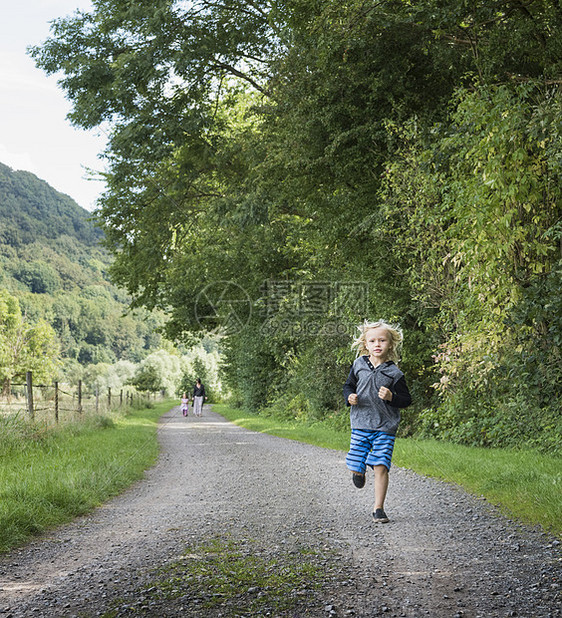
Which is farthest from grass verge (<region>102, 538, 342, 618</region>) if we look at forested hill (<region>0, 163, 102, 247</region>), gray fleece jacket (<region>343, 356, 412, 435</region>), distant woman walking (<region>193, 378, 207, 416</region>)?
forested hill (<region>0, 163, 102, 247</region>)

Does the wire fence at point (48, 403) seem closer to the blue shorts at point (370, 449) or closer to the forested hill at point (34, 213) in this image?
the blue shorts at point (370, 449)

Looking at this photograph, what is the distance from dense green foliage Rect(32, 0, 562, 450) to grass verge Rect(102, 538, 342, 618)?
682 centimetres

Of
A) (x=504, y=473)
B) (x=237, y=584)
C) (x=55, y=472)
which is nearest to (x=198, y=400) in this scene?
(x=55, y=472)

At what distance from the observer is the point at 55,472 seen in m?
8.66

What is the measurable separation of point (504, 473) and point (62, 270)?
125 m

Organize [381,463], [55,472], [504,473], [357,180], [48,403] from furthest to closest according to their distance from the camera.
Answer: [48,403], [357,180], [55,472], [504,473], [381,463]

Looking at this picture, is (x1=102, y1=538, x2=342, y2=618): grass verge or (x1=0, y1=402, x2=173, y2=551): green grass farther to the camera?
(x1=0, y1=402, x2=173, y2=551): green grass

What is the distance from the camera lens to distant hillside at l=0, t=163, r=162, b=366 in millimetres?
115562

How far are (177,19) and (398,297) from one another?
434 inches

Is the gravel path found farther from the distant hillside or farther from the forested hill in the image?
the forested hill

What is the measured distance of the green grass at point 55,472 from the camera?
614cm

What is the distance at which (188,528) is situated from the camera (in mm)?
5797

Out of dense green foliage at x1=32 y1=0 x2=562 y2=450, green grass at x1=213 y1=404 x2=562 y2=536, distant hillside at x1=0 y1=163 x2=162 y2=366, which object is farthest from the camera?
distant hillside at x1=0 y1=163 x2=162 y2=366

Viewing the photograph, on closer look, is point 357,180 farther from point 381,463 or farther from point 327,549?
point 327,549
